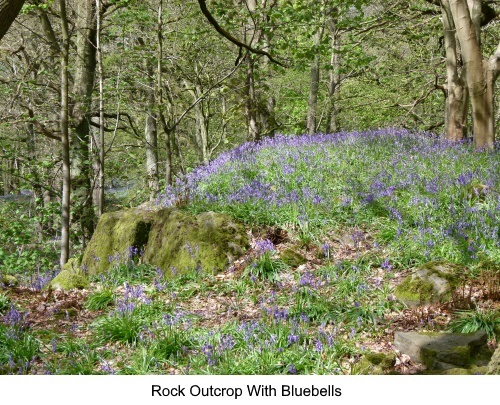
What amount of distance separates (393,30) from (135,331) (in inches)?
552

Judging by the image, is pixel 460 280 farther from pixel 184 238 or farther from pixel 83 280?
pixel 83 280

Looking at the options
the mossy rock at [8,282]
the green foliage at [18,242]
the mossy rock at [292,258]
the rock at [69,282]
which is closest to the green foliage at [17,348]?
the rock at [69,282]

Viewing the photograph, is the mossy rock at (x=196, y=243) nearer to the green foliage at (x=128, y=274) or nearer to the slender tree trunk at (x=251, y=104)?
the green foliage at (x=128, y=274)

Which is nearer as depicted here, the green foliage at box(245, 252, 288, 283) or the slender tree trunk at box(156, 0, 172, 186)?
the green foliage at box(245, 252, 288, 283)

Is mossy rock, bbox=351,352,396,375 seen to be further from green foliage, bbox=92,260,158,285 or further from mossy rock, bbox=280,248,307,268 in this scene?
green foliage, bbox=92,260,158,285

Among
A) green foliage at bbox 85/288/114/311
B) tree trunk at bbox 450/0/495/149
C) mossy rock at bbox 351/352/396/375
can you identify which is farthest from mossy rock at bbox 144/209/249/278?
tree trunk at bbox 450/0/495/149

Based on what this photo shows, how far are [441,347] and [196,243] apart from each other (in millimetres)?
3568

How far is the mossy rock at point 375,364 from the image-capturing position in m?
3.57

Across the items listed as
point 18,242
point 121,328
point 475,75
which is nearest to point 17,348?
point 121,328

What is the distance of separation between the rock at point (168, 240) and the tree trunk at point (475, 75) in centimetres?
637

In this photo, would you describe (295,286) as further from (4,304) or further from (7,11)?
(7,11)

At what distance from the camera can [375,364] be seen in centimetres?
369

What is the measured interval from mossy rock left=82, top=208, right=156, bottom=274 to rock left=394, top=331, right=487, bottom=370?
14.1 feet

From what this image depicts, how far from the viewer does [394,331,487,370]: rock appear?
3.63 m
